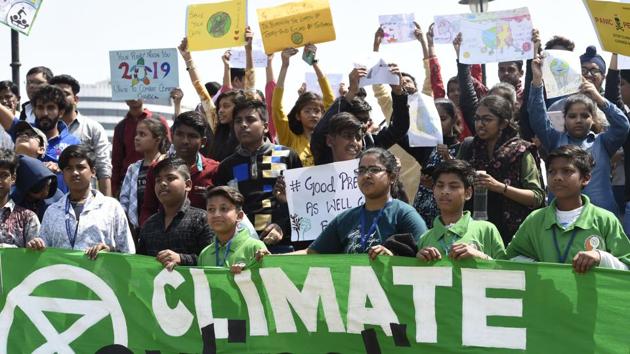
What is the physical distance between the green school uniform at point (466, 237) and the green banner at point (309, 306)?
0.91ft

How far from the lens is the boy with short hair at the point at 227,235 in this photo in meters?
7.81

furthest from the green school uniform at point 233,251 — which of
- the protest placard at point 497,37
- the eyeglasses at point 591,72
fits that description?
the eyeglasses at point 591,72

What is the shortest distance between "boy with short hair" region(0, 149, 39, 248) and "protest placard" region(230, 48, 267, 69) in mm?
3843

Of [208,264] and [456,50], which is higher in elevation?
[456,50]

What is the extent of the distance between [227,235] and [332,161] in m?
1.32

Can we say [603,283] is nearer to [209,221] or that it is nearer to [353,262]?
[353,262]

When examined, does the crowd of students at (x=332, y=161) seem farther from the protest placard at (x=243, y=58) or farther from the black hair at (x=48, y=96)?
the protest placard at (x=243, y=58)

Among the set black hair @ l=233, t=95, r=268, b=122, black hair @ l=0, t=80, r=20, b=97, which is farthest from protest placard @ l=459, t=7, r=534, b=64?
black hair @ l=0, t=80, r=20, b=97

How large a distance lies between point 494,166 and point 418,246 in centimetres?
140

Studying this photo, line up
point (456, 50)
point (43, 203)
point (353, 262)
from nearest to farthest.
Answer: point (353, 262) < point (43, 203) < point (456, 50)

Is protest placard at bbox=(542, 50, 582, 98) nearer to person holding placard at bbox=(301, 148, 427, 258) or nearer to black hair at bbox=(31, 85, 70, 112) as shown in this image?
person holding placard at bbox=(301, 148, 427, 258)

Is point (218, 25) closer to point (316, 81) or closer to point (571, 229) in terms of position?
point (316, 81)

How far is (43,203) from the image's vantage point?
9.22m

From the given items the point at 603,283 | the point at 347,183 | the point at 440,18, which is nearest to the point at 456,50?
the point at 440,18
